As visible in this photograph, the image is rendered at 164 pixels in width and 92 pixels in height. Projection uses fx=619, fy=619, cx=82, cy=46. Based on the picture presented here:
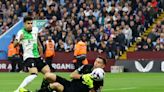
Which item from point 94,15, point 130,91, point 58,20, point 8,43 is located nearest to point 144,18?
point 94,15

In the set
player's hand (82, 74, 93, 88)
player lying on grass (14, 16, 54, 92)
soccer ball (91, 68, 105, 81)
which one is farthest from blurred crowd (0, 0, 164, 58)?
soccer ball (91, 68, 105, 81)

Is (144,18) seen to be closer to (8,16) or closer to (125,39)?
(125,39)

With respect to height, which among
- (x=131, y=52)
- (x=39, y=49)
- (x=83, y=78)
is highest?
(x=131, y=52)

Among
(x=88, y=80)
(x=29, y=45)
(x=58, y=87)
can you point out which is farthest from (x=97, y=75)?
(x=29, y=45)

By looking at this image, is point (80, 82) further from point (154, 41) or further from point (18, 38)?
point (154, 41)

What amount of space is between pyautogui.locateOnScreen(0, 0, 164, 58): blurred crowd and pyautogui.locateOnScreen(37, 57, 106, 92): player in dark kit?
17758 millimetres

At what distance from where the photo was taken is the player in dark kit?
1317 cm

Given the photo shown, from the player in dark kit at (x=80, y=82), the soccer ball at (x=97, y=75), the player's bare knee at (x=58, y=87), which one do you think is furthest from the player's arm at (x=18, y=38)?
the soccer ball at (x=97, y=75)

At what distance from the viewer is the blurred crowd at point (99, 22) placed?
33.3 meters

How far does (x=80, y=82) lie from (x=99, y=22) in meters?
22.3

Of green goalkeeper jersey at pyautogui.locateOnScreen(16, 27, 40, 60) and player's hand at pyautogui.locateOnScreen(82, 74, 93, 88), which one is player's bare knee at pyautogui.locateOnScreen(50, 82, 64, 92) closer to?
player's hand at pyautogui.locateOnScreen(82, 74, 93, 88)

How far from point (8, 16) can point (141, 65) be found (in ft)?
38.8

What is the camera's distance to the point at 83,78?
43.7ft

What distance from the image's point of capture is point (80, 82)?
44.2 feet
